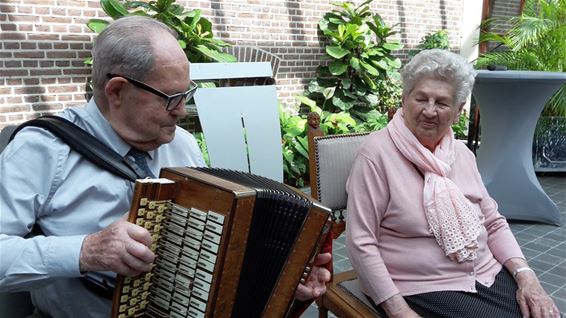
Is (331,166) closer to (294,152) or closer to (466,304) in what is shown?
(466,304)

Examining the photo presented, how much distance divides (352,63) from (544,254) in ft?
10.7

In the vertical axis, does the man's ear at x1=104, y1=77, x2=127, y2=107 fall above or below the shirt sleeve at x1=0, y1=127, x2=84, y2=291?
above

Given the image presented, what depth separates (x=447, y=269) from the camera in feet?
5.41

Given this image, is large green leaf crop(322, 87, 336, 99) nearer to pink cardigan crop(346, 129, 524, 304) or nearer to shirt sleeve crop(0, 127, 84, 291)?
pink cardigan crop(346, 129, 524, 304)

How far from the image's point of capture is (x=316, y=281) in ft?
4.42

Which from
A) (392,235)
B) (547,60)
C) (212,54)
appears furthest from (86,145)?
(547,60)

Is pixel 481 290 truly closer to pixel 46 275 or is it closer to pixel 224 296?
pixel 224 296

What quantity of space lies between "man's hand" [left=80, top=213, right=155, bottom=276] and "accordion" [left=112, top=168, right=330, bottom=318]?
0.03 metres

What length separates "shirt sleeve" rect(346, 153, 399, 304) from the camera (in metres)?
1.59

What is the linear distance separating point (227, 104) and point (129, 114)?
1.19 metres

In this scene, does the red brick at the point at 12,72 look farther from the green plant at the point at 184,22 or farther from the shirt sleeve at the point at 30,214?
the shirt sleeve at the point at 30,214

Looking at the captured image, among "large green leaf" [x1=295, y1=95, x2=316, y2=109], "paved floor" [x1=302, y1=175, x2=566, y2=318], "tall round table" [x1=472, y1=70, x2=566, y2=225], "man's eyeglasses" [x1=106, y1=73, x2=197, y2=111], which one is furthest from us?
"large green leaf" [x1=295, y1=95, x2=316, y2=109]

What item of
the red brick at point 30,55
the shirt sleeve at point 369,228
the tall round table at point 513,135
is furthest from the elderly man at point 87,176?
the red brick at point 30,55

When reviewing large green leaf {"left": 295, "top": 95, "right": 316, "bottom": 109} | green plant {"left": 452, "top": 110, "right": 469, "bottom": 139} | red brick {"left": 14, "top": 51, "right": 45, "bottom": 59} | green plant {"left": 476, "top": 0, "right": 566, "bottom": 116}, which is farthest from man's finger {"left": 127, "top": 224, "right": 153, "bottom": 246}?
green plant {"left": 452, "top": 110, "right": 469, "bottom": 139}
